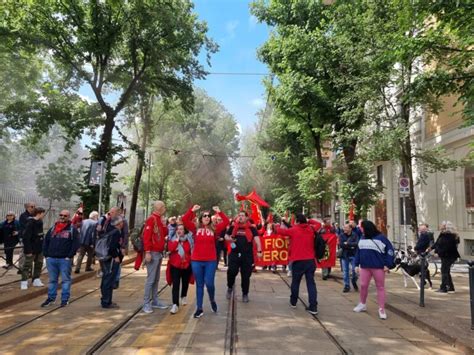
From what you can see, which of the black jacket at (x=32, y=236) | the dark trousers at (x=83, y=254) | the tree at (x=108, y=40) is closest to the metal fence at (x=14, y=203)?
the tree at (x=108, y=40)

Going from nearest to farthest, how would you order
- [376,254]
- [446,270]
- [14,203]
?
[376,254] → [446,270] → [14,203]

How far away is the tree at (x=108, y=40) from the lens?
20203 millimetres

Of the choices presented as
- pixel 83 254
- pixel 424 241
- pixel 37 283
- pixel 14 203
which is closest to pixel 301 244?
pixel 424 241

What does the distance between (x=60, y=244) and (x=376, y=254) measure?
20.0 feet

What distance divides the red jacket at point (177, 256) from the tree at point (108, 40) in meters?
13.9

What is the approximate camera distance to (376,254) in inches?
323

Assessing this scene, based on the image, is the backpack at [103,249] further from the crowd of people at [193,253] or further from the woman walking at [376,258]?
the woman walking at [376,258]

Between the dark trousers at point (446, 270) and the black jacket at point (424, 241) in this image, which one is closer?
the dark trousers at point (446, 270)

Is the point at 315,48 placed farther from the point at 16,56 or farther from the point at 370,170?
the point at 16,56

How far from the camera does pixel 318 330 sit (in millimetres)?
6977

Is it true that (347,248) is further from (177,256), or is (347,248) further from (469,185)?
(469,185)

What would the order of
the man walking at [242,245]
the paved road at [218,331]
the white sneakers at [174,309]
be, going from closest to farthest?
the paved road at [218,331] < the white sneakers at [174,309] < the man walking at [242,245]

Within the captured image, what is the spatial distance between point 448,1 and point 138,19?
643 inches

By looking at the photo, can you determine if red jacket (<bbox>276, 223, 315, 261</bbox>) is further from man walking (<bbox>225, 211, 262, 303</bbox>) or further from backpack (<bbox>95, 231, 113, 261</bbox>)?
backpack (<bbox>95, 231, 113, 261</bbox>)
